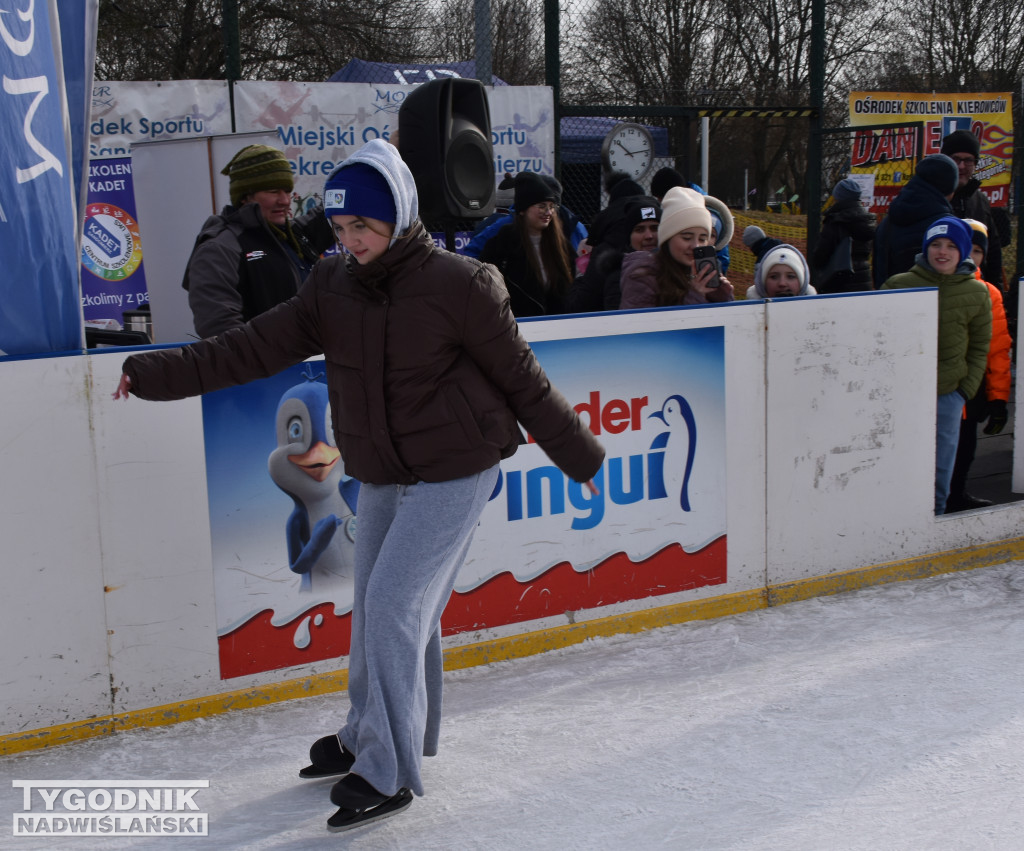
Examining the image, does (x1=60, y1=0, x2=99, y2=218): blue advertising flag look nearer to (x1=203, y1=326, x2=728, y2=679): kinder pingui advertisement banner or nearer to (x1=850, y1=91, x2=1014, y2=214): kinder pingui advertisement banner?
(x1=203, y1=326, x2=728, y2=679): kinder pingui advertisement banner

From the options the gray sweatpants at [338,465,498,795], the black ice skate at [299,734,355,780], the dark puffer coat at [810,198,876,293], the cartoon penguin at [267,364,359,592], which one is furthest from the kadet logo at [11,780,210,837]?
the dark puffer coat at [810,198,876,293]

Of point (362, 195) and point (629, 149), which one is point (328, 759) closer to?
point (362, 195)

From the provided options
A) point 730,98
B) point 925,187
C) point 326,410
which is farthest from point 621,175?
point 730,98

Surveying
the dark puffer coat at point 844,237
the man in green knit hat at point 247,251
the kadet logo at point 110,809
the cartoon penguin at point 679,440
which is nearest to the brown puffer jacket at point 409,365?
the kadet logo at point 110,809

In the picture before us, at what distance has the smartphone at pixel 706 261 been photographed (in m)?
4.33

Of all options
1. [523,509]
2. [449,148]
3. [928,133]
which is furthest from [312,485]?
[928,133]

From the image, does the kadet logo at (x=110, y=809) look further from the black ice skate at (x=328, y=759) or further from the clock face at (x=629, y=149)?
the clock face at (x=629, y=149)

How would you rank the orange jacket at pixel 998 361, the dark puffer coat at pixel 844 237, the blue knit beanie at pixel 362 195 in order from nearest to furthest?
the blue knit beanie at pixel 362 195
the orange jacket at pixel 998 361
the dark puffer coat at pixel 844 237

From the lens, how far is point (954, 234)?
5027 mm

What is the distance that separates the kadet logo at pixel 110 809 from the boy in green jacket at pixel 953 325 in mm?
3633

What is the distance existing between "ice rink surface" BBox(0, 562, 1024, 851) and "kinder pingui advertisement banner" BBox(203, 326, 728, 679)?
8.7 inches

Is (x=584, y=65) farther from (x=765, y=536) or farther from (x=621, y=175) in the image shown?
(x=765, y=536)

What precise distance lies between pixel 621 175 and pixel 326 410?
2.71m

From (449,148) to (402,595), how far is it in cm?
226
